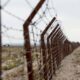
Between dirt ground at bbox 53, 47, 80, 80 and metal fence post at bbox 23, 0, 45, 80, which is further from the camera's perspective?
dirt ground at bbox 53, 47, 80, 80

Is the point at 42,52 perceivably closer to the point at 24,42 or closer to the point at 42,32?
the point at 42,32

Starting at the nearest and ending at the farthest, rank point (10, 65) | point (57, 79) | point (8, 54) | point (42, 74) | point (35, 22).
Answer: point (8, 54), point (35, 22), point (42, 74), point (57, 79), point (10, 65)

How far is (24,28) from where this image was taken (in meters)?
5.89

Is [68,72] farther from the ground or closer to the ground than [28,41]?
closer to the ground

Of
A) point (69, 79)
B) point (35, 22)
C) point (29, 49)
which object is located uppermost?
point (35, 22)

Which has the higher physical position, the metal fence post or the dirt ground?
the metal fence post

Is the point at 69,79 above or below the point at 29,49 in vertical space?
below

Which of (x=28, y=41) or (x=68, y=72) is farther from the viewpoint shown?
(x=68, y=72)

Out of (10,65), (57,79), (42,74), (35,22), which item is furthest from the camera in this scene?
(10,65)

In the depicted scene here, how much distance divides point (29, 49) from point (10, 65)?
1884 centimetres

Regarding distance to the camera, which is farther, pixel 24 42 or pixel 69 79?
pixel 69 79

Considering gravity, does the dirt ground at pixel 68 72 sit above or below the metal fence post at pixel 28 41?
below

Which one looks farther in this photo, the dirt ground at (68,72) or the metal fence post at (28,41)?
the dirt ground at (68,72)

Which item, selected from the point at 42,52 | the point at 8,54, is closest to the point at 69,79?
the point at 42,52
